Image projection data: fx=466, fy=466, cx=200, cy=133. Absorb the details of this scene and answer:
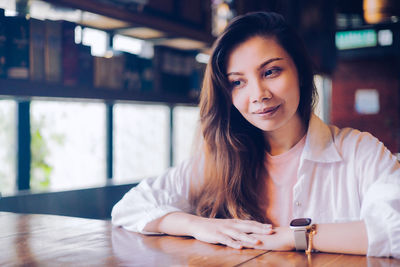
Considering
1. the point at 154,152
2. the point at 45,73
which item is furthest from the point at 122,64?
the point at 154,152

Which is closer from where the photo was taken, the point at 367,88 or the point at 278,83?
the point at 278,83

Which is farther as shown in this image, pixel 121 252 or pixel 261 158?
pixel 261 158

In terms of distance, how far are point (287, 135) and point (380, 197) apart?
1.66ft

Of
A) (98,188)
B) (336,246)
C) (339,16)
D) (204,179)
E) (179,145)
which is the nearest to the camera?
(336,246)

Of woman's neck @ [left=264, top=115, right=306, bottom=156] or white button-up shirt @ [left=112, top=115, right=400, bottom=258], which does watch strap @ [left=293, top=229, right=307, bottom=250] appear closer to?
white button-up shirt @ [left=112, top=115, right=400, bottom=258]

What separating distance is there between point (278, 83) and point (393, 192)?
0.49m

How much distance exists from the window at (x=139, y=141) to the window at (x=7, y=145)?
79 centimetres

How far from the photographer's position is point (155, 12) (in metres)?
2.72

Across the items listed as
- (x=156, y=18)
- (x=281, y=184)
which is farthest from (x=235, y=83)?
(x=156, y=18)

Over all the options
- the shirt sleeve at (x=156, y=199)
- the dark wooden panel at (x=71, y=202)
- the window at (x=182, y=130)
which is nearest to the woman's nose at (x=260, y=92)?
the shirt sleeve at (x=156, y=199)

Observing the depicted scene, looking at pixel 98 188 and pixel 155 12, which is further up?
pixel 155 12

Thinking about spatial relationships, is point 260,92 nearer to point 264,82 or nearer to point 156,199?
point 264,82

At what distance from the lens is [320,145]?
1535 millimetres

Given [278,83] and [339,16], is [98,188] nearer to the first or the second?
[278,83]
